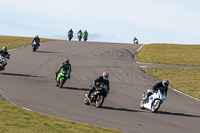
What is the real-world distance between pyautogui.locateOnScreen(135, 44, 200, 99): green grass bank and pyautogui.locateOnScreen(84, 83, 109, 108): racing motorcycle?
31.1ft

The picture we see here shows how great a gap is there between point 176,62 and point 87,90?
67.5 feet

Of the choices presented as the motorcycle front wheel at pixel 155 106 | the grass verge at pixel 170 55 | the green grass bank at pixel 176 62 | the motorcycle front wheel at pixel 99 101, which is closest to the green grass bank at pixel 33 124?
the motorcycle front wheel at pixel 99 101

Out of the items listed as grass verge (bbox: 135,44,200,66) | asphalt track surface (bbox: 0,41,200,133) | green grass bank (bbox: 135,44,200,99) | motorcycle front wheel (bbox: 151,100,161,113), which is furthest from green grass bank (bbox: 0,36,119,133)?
grass verge (bbox: 135,44,200,66)

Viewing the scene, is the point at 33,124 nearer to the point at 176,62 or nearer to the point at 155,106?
the point at 155,106

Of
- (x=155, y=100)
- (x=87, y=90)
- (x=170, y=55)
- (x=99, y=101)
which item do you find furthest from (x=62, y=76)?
(x=170, y=55)

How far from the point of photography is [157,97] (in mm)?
17766

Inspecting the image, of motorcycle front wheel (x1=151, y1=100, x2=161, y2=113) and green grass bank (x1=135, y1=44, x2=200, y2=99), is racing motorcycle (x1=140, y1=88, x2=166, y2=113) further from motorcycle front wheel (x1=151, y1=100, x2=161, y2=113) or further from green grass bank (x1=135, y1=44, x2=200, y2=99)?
green grass bank (x1=135, y1=44, x2=200, y2=99)

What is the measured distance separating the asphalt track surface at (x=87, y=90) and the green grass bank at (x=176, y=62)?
1.73 metres

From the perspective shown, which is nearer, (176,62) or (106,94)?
(106,94)

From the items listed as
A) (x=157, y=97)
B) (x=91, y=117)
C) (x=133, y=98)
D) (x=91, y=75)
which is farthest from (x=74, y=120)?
(x=91, y=75)

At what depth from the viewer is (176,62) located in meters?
40.9

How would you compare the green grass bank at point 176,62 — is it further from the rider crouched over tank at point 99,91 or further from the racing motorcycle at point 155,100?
the rider crouched over tank at point 99,91

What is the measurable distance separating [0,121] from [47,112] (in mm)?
3866

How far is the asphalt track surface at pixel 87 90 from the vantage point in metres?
14.7
